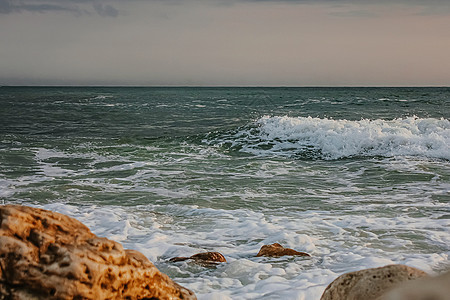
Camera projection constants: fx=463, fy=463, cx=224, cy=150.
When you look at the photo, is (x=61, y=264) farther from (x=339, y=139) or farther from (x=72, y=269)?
(x=339, y=139)

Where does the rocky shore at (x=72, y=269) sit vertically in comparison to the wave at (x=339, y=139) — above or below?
above

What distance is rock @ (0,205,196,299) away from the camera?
2172mm

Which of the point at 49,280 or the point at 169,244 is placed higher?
the point at 49,280

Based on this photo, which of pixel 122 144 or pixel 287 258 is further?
pixel 122 144

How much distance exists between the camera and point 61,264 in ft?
7.22

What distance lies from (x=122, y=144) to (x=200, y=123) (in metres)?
8.33

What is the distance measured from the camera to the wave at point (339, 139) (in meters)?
13.4

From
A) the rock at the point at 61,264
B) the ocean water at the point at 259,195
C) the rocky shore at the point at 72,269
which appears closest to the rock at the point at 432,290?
the ocean water at the point at 259,195

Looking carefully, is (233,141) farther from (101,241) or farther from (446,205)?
(101,241)

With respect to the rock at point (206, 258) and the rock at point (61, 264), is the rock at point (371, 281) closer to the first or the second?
the rock at point (61, 264)

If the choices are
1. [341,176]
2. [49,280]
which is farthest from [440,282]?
[341,176]

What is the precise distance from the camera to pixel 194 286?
4035 mm

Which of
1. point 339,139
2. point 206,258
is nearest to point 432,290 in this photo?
point 206,258

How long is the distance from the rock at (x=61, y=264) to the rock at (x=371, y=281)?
96 centimetres
